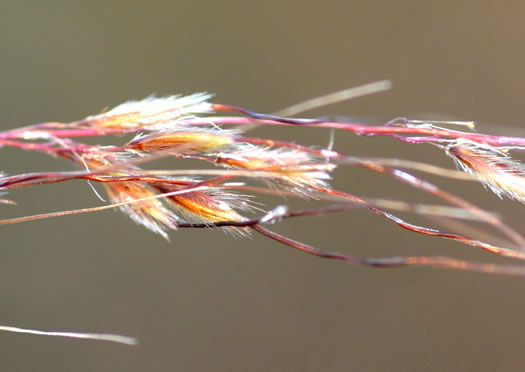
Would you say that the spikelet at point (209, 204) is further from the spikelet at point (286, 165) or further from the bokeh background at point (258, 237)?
the bokeh background at point (258, 237)

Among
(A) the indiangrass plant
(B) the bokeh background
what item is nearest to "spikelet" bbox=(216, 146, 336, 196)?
(A) the indiangrass plant

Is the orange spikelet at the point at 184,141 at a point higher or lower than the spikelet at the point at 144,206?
higher

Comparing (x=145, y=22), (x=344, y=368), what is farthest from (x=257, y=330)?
(x=145, y=22)

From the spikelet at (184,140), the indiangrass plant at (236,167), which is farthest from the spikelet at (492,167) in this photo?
the spikelet at (184,140)

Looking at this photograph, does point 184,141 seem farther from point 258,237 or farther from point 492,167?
point 258,237

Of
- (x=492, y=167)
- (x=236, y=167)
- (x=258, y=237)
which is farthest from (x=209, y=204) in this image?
(x=258, y=237)

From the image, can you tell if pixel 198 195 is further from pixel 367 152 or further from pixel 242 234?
pixel 367 152
